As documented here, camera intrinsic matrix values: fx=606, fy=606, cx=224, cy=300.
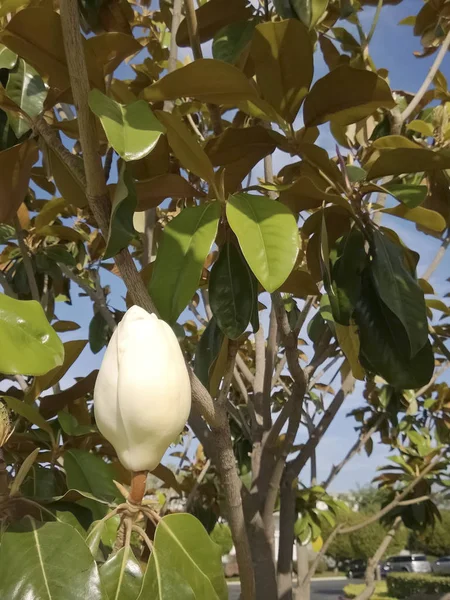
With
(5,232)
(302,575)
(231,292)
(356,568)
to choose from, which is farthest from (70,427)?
(356,568)

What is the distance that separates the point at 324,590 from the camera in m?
19.4

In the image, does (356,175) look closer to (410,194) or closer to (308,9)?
(410,194)

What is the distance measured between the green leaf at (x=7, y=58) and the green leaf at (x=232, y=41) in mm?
426

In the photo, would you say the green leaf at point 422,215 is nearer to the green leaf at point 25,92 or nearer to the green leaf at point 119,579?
the green leaf at point 25,92

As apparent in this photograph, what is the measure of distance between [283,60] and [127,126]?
1.16 ft

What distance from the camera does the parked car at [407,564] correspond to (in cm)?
2270

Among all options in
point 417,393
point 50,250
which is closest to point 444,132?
point 50,250

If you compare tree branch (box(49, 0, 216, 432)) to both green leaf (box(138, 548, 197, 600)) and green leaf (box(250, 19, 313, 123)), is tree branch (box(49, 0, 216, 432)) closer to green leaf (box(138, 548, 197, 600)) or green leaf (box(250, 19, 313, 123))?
green leaf (box(138, 548, 197, 600))

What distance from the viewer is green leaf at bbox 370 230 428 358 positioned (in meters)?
0.94

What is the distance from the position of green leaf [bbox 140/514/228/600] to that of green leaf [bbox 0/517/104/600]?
0.06 metres

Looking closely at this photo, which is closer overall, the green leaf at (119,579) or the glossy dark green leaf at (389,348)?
the green leaf at (119,579)

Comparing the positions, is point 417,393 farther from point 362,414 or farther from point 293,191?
point 293,191

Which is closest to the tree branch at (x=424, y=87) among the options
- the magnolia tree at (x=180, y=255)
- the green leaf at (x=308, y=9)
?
the magnolia tree at (x=180, y=255)

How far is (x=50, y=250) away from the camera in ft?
6.20
